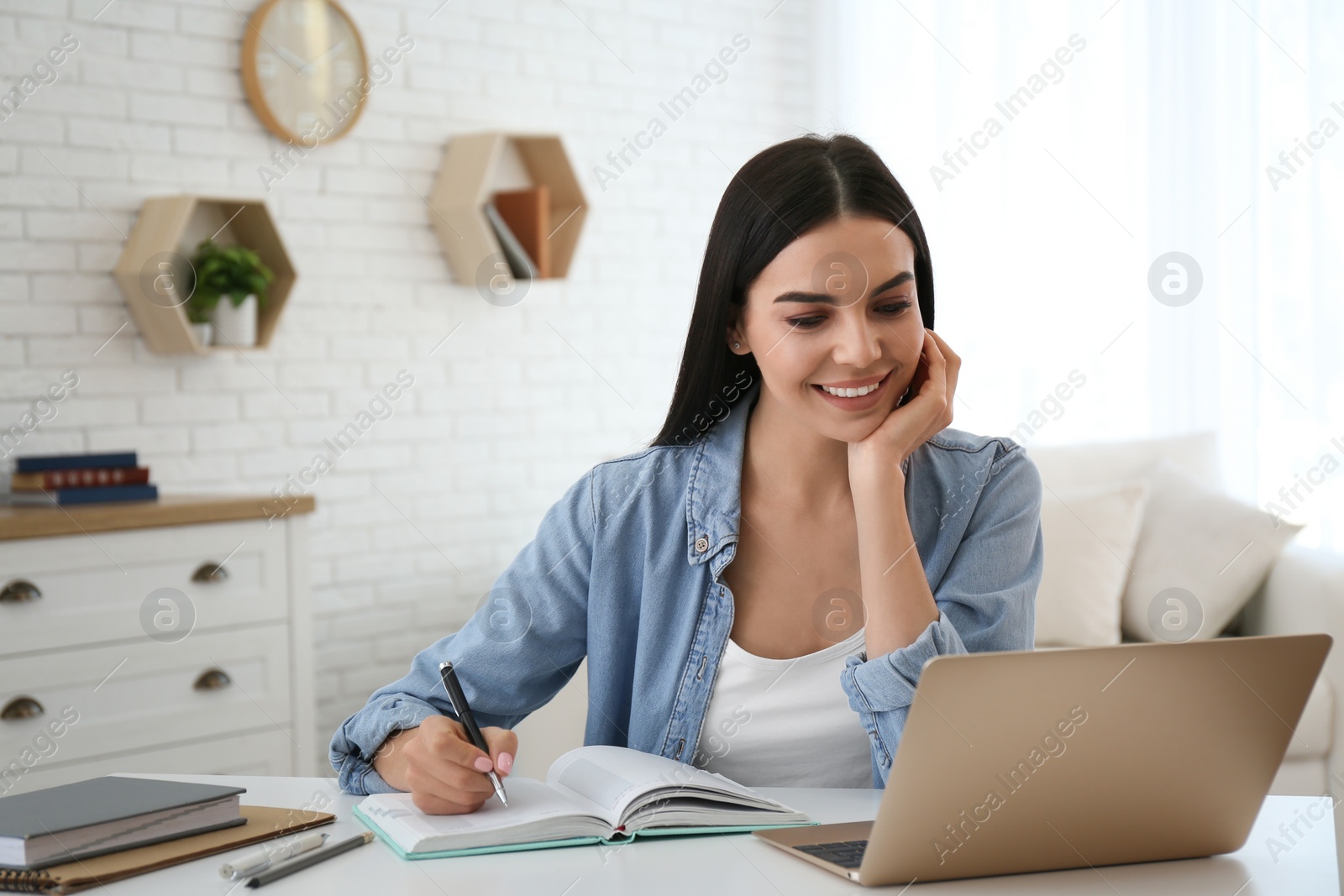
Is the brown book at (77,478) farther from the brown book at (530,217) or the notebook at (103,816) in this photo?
the notebook at (103,816)

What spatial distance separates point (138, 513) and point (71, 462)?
1.02 ft

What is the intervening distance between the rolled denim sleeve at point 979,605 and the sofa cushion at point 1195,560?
161 cm

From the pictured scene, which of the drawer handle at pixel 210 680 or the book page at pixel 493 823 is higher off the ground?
the book page at pixel 493 823

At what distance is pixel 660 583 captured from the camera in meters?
1.60

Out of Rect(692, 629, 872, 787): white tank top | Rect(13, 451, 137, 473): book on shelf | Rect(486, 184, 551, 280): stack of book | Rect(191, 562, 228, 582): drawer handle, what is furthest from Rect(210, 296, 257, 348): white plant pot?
Rect(692, 629, 872, 787): white tank top

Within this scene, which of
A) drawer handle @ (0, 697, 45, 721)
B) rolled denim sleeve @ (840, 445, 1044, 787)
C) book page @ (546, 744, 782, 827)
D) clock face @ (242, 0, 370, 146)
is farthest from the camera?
clock face @ (242, 0, 370, 146)

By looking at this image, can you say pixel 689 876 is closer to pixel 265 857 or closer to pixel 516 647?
pixel 265 857

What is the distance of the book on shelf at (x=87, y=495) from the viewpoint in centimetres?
281

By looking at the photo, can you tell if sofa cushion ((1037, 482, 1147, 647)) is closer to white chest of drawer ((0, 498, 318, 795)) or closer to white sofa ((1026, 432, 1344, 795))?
white sofa ((1026, 432, 1344, 795))

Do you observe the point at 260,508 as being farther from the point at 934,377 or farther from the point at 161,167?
the point at 934,377

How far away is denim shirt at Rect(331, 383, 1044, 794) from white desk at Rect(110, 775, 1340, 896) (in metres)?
0.39

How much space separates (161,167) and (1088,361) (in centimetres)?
267

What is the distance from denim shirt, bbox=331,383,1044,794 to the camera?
151 centimetres

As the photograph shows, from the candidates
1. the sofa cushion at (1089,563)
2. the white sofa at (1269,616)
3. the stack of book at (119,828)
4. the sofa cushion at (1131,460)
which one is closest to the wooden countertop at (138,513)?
the white sofa at (1269,616)
